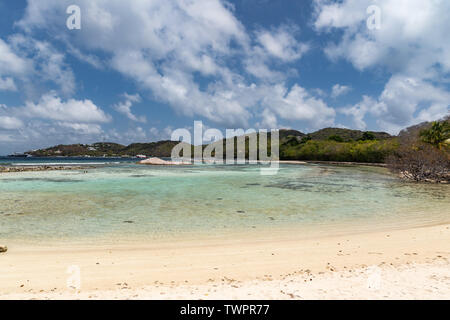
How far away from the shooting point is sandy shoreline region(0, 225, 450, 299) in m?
3.96

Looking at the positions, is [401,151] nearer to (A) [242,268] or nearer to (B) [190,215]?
(B) [190,215]

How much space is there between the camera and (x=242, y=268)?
17.5 feet

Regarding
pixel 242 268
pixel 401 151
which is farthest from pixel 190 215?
pixel 401 151

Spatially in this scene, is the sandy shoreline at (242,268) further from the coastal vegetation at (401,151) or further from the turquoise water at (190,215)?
the coastal vegetation at (401,151)

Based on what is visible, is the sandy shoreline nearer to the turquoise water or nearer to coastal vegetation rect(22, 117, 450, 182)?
the turquoise water

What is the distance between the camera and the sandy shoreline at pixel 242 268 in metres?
3.96

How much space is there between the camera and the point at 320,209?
1218cm
